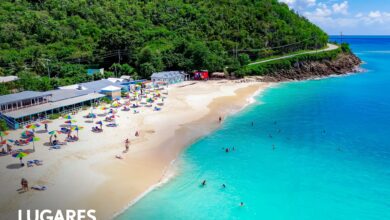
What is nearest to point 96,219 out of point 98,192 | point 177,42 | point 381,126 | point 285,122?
point 98,192

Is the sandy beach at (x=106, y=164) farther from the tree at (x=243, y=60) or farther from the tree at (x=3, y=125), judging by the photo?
the tree at (x=243, y=60)

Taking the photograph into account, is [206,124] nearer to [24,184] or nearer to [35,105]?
A: [35,105]

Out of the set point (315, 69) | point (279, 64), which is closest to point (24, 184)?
point (279, 64)

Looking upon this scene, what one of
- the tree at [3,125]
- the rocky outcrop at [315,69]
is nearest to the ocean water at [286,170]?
the tree at [3,125]

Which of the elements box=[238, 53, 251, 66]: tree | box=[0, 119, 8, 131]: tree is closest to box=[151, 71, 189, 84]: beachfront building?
box=[238, 53, 251, 66]: tree

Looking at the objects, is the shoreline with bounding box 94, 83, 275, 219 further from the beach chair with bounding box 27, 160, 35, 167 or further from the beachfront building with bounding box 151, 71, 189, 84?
the beachfront building with bounding box 151, 71, 189, 84

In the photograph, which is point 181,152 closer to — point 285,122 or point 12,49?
point 285,122
